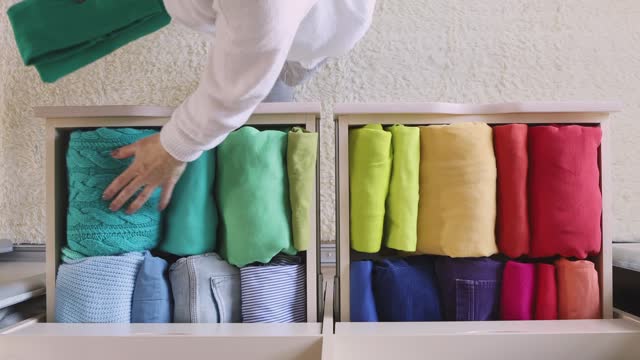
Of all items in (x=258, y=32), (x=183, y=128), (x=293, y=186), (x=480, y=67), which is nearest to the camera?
(x=258, y=32)

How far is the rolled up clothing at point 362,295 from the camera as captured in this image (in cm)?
91

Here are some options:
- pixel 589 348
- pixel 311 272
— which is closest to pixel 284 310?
pixel 311 272

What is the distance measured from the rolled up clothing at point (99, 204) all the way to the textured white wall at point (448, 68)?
51 centimetres

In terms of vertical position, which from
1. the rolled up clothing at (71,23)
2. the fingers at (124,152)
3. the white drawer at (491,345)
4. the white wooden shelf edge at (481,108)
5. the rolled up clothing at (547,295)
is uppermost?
the rolled up clothing at (71,23)

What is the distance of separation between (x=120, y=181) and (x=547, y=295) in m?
0.77

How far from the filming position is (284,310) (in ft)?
2.95

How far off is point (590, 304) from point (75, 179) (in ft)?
3.08

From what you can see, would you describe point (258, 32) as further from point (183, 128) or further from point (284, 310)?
point (284, 310)

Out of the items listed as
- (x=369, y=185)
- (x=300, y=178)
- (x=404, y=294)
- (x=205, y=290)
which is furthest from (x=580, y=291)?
(x=205, y=290)

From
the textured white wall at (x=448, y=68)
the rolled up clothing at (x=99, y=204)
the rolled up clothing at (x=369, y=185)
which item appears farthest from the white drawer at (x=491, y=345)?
the textured white wall at (x=448, y=68)

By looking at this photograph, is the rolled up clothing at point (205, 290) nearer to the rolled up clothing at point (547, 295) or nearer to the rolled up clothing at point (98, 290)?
the rolled up clothing at point (98, 290)

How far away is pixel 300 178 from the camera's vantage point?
34.8 inches

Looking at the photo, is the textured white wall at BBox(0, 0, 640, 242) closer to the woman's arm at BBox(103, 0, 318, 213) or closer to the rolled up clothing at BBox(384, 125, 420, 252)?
the rolled up clothing at BBox(384, 125, 420, 252)

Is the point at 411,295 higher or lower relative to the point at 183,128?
lower
